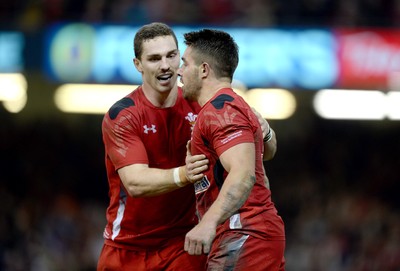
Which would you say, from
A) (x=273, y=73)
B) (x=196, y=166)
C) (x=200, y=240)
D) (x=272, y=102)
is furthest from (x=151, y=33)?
(x=272, y=102)

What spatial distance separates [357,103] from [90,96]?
4730mm

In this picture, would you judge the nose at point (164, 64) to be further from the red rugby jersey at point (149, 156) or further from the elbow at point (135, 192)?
the elbow at point (135, 192)

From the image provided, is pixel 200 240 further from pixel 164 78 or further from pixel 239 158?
pixel 164 78

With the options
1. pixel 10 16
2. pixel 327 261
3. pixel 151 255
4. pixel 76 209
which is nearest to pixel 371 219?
pixel 327 261

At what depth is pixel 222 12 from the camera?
14641 millimetres

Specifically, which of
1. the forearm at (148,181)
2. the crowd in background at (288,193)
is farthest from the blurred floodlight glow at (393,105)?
the forearm at (148,181)

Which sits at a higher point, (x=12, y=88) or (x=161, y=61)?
(x=161, y=61)

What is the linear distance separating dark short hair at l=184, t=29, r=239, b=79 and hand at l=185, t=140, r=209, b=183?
1.86ft

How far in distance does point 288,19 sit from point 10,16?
465 cm

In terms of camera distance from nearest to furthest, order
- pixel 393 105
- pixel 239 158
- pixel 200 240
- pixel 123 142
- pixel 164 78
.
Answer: pixel 200 240
pixel 239 158
pixel 123 142
pixel 164 78
pixel 393 105

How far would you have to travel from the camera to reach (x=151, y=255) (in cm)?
673

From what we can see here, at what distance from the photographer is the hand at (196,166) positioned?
5.61 metres

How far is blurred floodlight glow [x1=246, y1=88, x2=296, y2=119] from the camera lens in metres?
15.7

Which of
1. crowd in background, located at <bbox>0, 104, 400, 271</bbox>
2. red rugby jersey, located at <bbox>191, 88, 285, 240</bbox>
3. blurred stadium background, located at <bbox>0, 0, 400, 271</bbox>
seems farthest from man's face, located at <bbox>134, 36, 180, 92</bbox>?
A: crowd in background, located at <bbox>0, 104, 400, 271</bbox>
